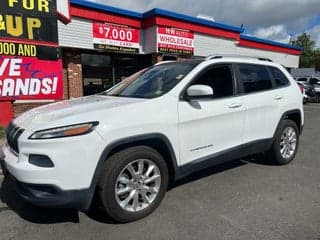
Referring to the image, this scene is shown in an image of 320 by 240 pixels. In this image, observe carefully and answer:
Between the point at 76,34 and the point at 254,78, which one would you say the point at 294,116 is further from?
the point at 76,34

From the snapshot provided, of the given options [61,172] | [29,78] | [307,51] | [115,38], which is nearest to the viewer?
[61,172]

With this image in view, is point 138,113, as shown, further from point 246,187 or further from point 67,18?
point 67,18

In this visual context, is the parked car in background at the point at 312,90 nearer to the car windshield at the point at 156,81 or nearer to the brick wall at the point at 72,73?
the brick wall at the point at 72,73

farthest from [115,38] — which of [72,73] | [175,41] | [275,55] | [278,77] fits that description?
[275,55]

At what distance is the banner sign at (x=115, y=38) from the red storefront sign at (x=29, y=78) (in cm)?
393

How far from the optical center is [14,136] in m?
3.13

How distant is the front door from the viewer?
141 inches

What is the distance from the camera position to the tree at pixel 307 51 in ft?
190

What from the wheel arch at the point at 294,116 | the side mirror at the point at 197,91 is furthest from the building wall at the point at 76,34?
the side mirror at the point at 197,91

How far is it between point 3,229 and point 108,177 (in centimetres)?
126

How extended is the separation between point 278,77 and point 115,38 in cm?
872

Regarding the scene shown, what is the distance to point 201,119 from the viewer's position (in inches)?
146

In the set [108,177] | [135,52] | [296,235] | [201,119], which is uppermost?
[135,52]

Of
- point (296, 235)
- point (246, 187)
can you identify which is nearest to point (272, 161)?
point (246, 187)
